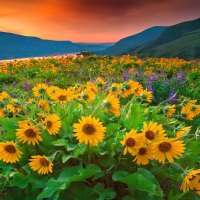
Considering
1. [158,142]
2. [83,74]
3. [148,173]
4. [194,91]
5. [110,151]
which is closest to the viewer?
[158,142]

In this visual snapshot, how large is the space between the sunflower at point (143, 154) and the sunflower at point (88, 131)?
311 millimetres

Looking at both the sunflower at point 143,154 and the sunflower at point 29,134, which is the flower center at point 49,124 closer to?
the sunflower at point 29,134

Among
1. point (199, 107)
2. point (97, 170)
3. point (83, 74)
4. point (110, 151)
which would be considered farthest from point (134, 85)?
point (83, 74)

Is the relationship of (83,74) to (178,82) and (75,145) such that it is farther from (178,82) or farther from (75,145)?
(75,145)

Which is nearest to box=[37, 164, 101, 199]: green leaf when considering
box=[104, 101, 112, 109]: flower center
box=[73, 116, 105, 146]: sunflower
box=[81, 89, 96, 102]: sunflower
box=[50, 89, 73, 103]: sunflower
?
box=[73, 116, 105, 146]: sunflower

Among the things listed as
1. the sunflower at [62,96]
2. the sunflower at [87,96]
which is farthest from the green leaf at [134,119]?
the sunflower at [62,96]

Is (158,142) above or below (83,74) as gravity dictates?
above

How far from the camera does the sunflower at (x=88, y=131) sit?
123 inches

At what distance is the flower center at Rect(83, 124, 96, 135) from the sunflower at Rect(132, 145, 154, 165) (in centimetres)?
36

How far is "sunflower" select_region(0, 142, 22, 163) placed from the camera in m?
3.38

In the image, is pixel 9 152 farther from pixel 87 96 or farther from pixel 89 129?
pixel 87 96

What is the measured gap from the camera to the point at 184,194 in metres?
3.37

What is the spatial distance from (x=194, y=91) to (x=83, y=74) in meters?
5.61

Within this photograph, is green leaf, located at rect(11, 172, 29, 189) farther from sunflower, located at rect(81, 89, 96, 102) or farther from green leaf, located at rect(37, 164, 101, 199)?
sunflower, located at rect(81, 89, 96, 102)
